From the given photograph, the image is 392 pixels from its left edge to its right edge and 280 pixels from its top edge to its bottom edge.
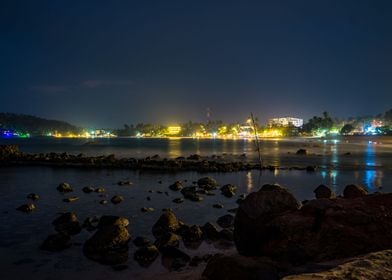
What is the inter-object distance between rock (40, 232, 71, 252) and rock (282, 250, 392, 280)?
11479 millimetres

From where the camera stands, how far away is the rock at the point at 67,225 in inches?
668

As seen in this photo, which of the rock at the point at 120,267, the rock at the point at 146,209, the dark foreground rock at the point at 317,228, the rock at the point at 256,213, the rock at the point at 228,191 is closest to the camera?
the dark foreground rock at the point at 317,228

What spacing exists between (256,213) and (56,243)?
8849 mm

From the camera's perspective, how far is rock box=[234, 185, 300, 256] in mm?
11234

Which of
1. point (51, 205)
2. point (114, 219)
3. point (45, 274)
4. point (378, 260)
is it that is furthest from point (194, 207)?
point (378, 260)

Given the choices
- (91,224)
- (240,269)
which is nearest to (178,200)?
(91,224)

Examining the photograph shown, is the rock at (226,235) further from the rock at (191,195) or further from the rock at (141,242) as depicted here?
the rock at (191,195)

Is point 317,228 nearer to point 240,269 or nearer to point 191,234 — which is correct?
point 240,269

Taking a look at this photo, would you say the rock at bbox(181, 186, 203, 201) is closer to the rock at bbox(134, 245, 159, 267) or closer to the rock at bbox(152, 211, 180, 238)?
the rock at bbox(152, 211, 180, 238)

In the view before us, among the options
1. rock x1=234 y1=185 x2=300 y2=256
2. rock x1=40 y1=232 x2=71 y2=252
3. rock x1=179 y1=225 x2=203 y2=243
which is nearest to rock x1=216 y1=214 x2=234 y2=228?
rock x1=179 y1=225 x2=203 y2=243

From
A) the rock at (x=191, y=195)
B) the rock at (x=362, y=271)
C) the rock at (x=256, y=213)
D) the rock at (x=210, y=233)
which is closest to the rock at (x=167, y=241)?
the rock at (x=210, y=233)

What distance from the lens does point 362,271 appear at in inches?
247

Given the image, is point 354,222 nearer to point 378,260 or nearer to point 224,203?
point 378,260

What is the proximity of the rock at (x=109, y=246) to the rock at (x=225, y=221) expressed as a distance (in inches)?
205
